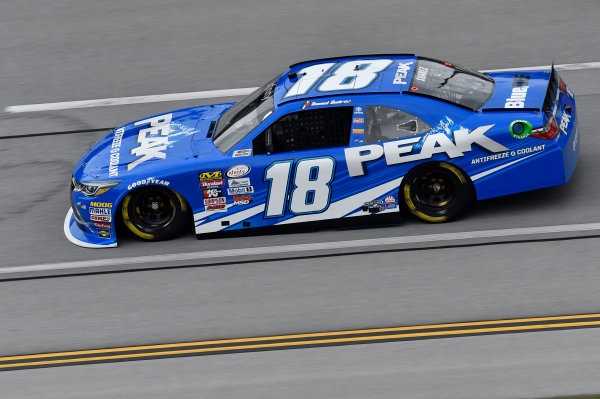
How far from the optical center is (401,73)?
9406mm

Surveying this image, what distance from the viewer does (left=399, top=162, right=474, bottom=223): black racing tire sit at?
895 centimetres

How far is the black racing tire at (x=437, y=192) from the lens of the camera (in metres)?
8.95

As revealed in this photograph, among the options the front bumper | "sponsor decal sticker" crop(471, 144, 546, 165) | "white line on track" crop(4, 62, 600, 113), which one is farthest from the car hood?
"sponsor decal sticker" crop(471, 144, 546, 165)

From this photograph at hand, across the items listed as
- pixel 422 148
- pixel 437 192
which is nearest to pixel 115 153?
pixel 422 148

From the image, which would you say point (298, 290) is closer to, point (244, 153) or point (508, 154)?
point (244, 153)

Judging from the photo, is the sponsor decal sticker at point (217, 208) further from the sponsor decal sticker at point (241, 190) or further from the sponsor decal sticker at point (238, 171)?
the sponsor decal sticker at point (238, 171)

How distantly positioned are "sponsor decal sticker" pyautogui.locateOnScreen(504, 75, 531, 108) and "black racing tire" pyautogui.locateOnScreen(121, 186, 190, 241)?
3339 millimetres

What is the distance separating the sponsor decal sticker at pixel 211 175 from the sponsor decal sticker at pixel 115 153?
88 cm

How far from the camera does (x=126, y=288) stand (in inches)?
348

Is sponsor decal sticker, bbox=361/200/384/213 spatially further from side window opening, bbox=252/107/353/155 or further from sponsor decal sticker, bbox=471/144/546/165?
sponsor decal sticker, bbox=471/144/546/165

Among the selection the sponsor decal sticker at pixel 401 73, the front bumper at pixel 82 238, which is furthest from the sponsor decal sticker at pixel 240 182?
the sponsor decal sticker at pixel 401 73

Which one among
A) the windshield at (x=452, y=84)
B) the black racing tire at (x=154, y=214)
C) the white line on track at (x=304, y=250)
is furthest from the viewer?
the black racing tire at (x=154, y=214)

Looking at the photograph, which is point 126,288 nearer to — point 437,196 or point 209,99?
point 437,196

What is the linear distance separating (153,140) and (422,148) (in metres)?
2.84
